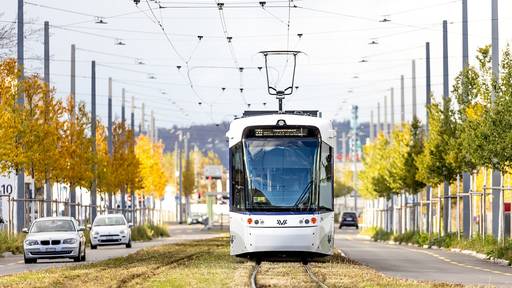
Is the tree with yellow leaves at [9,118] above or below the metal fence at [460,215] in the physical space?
above

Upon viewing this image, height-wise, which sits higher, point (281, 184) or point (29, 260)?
point (281, 184)

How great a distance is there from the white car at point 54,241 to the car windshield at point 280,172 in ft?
41.4

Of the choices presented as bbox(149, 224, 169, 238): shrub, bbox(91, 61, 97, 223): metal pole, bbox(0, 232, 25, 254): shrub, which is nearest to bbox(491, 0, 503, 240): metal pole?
bbox(0, 232, 25, 254): shrub

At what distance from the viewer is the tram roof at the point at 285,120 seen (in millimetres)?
32688

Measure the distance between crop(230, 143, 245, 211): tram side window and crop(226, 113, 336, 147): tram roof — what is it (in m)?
0.25

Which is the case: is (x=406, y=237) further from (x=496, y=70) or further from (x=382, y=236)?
(x=496, y=70)

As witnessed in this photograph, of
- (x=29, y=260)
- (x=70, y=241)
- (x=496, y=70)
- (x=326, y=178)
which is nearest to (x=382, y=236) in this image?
(x=496, y=70)

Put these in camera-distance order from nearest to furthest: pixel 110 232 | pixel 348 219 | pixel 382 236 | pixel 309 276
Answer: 1. pixel 309 276
2. pixel 110 232
3. pixel 382 236
4. pixel 348 219

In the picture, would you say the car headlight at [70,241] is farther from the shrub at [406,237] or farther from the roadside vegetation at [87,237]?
the shrub at [406,237]

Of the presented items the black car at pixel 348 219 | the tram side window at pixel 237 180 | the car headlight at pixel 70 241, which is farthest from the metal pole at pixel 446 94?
the black car at pixel 348 219

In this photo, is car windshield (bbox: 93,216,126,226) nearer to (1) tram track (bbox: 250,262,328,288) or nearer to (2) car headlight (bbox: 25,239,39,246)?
(2) car headlight (bbox: 25,239,39,246)

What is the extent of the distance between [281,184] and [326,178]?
120 centimetres

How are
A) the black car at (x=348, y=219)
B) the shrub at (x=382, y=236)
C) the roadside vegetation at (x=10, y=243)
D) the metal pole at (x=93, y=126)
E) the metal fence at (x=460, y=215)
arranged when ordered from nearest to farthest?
the metal fence at (x=460, y=215) < the roadside vegetation at (x=10, y=243) < the metal pole at (x=93, y=126) < the shrub at (x=382, y=236) < the black car at (x=348, y=219)

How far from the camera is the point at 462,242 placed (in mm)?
56438
